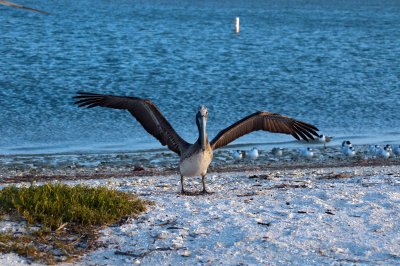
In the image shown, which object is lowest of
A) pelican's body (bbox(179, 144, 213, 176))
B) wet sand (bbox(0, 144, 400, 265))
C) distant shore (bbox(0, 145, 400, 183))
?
distant shore (bbox(0, 145, 400, 183))

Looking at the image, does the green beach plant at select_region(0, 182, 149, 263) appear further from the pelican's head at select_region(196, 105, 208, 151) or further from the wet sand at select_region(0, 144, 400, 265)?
the pelican's head at select_region(196, 105, 208, 151)

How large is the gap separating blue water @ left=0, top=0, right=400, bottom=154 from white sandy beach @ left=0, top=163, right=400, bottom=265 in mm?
7573

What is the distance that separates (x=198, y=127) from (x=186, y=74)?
16.6 m

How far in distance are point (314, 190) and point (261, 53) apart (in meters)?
23.8

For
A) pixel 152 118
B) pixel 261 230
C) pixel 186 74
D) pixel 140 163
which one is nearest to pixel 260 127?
pixel 152 118

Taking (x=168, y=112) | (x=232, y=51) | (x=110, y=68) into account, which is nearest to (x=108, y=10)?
(x=232, y=51)

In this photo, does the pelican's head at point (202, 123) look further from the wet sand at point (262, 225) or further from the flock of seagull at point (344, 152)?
the flock of seagull at point (344, 152)

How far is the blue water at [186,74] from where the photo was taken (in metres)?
17.3

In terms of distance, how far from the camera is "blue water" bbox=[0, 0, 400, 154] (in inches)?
680

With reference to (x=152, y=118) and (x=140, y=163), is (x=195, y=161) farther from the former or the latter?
(x=140, y=163)

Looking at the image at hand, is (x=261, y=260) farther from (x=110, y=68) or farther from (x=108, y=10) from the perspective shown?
(x=108, y=10)

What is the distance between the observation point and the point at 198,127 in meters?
8.30

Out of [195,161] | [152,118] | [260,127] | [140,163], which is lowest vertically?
[140,163]

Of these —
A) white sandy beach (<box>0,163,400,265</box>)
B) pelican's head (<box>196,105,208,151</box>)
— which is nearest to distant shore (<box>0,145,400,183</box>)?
pelican's head (<box>196,105,208,151</box>)
